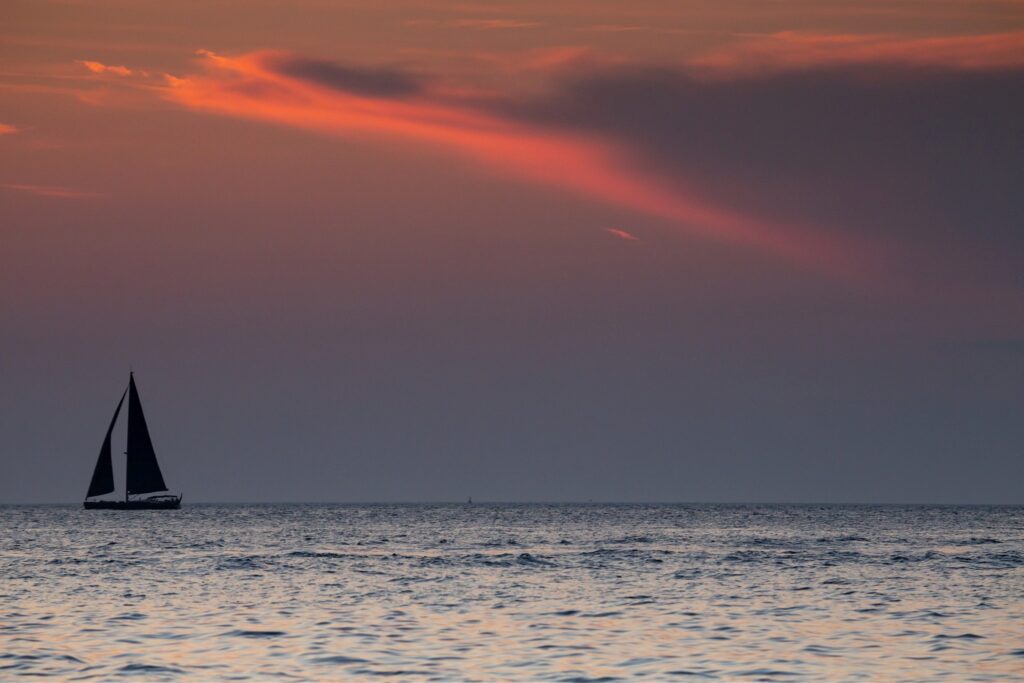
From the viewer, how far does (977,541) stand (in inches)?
3738

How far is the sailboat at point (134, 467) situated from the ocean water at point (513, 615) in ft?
271

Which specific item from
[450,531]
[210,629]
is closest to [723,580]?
[210,629]

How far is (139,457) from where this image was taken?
522 feet

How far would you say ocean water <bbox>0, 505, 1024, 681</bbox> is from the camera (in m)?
29.3

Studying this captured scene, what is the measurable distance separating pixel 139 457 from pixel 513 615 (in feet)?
415

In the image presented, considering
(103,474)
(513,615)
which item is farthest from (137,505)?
(513,615)

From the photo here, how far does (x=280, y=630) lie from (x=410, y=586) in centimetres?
1556

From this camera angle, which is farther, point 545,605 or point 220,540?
point 220,540

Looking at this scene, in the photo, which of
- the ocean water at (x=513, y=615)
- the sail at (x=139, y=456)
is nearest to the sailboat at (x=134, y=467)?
the sail at (x=139, y=456)

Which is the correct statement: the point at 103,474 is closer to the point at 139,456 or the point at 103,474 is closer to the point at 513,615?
the point at 139,456

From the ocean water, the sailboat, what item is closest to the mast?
the sailboat

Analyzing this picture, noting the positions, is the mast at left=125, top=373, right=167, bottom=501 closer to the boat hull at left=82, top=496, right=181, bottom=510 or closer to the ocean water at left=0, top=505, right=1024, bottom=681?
the boat hull at left=82, top=496, right=181, bottom=510

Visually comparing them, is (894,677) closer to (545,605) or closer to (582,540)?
(545,605)

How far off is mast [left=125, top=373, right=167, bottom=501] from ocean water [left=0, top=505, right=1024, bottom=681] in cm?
8254
